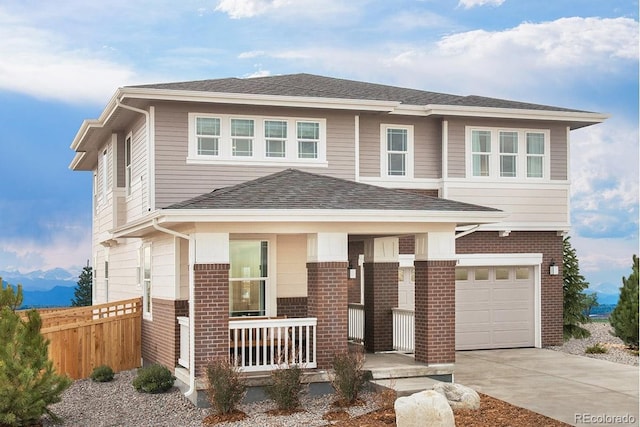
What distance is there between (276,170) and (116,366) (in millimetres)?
6080

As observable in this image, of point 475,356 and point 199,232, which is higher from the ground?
point 199,232

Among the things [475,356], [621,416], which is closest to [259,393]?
[621,416]

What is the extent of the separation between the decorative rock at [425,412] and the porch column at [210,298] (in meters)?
3.96

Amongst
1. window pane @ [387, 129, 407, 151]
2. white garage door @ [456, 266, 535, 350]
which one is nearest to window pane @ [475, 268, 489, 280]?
white garage door @ [456, 266, 535, 350]

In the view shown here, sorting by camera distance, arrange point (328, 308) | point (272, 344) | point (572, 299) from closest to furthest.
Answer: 1. point (272, 344)
2. point (328, 308)
3. point (572, 299)

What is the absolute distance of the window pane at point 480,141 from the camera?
21906 mm

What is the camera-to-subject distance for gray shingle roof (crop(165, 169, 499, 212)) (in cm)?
1460

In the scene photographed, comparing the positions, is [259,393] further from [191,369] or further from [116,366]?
[116,366]

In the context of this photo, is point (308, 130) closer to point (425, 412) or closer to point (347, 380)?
point (347, 380)

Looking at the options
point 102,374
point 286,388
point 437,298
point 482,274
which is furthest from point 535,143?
point 102,374

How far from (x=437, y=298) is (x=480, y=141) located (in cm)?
757

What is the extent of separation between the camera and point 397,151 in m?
21.6

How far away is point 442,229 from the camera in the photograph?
1575cm

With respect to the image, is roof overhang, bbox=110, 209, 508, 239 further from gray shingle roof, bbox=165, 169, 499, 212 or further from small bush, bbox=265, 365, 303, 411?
small bush, bbox=265, 365, 303, 411
